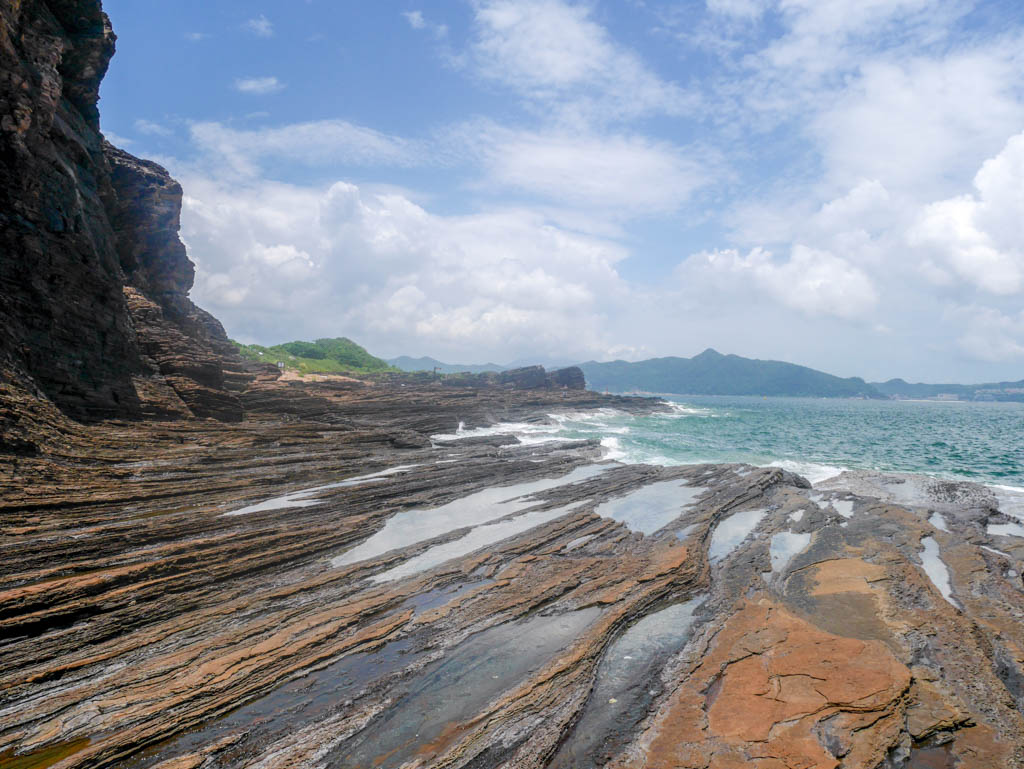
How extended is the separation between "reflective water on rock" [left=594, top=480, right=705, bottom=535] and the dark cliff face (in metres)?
23.4

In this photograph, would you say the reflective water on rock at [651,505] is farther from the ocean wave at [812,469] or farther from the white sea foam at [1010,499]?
the white sea foam at [1010,499]

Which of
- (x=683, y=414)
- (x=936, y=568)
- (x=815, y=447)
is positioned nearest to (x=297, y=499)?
(x=936, y=568)

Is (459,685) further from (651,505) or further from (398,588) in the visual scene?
(651,505)

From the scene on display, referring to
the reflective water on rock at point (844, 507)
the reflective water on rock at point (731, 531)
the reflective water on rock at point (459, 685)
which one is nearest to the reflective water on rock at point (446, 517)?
the reflective water on rock at point (459, 685)

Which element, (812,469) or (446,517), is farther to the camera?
(812,469)

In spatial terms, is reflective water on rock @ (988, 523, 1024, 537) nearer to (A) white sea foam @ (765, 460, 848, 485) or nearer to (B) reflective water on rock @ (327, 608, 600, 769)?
(A) white sea foam @ (765, 460, 848, 485)

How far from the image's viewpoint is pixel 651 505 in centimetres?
2178

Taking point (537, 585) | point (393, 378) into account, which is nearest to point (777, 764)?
point (537, 585)

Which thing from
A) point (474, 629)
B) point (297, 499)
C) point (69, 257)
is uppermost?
point (69, 257)

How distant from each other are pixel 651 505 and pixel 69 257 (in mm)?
28868

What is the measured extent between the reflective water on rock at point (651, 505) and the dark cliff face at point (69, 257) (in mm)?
23398

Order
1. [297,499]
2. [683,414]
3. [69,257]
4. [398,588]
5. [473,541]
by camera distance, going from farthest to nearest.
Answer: [683,414] → [69,257] → [297,499] → [473,541] → [398,588]

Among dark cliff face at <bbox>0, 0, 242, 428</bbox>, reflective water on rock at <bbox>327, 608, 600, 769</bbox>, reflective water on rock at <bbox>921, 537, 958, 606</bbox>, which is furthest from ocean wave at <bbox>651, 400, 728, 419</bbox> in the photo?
reflective water on rock at <bbox>327, 608, 600, 769</bbox>

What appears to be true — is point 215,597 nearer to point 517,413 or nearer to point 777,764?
point 777,764
